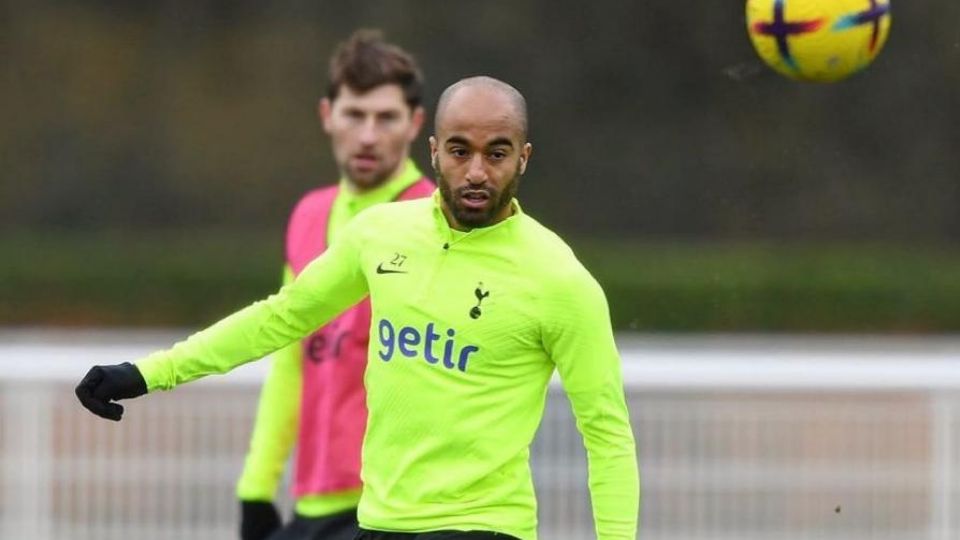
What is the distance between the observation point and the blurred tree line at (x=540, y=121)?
2152cm

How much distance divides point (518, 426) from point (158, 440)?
401 cm

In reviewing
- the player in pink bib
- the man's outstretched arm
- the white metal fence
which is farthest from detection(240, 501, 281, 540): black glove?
the white metal fence

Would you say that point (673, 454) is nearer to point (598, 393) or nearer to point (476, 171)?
point (598, 393)

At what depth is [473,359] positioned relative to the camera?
4.76 m

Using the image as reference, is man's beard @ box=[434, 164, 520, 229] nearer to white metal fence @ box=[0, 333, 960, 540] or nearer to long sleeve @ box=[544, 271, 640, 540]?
long sleeve @ box=[544, 271, 640, 540]

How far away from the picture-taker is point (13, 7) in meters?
23.5

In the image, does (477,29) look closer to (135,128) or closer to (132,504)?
(135,128)

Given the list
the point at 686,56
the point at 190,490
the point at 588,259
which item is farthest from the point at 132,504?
the point at 686,56

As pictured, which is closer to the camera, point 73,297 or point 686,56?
point 73,297

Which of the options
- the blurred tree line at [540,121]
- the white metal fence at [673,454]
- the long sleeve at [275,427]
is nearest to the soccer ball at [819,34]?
the long sleeve at [275,427]

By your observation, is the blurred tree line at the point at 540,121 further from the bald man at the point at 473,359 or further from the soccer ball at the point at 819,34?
the bald man at the point at 473,359

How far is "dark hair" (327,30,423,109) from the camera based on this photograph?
241 inches

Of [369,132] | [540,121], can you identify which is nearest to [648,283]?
[540,121]

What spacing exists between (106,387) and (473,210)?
3.02ft
